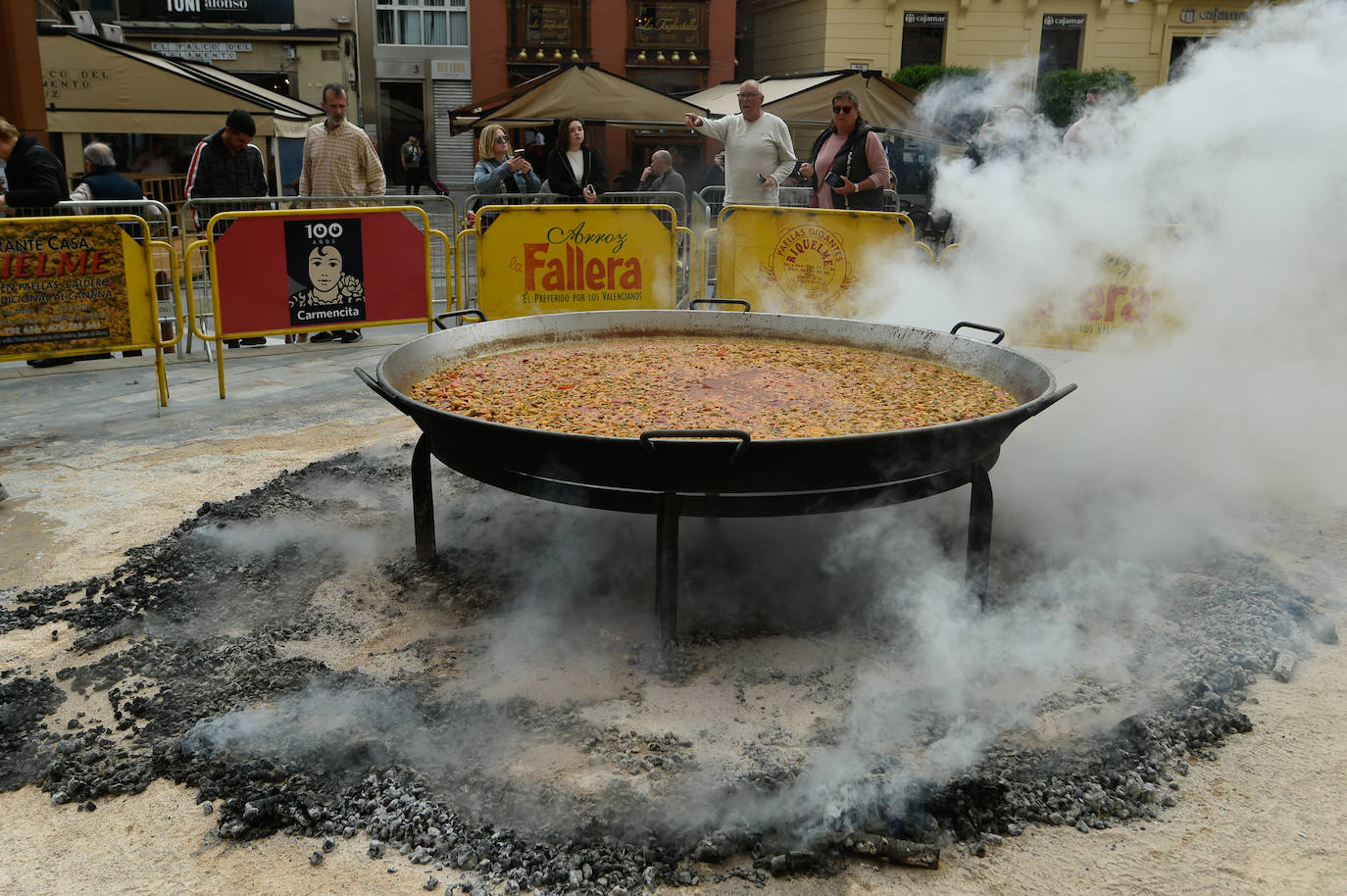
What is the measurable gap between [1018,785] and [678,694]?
1189mm

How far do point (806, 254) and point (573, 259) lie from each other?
211 centimetres

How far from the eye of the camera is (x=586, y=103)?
619 inches

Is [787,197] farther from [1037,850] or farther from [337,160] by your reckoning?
[1037,850]

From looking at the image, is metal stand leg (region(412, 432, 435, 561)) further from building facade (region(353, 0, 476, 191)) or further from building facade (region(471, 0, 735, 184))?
building facade (region(353, 0, 476, 191))

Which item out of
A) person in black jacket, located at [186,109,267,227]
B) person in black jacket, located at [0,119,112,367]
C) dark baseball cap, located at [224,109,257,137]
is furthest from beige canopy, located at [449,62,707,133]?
person in black jacket, located at [0,119,112,367]

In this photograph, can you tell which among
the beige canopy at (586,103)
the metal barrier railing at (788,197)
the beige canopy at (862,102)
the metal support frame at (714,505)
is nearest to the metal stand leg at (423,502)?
the metal support frame at (714,505)

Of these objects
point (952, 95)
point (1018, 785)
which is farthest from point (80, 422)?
point (952, 95)

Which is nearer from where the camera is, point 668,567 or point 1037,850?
point 1037,850

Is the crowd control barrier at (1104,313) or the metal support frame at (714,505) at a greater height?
the crowd control barrier at (1104,313)

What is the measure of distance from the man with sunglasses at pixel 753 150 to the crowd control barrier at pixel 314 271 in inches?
120

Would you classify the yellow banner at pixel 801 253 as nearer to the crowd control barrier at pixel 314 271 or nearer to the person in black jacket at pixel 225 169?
the crowd control barrier at pixel 314 271

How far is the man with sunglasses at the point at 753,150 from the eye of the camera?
9.92m

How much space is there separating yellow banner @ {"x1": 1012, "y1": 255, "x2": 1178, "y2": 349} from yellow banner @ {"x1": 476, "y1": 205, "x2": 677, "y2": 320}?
3.20 metres

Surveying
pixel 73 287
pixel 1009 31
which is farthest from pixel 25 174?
pixel 1009 31
